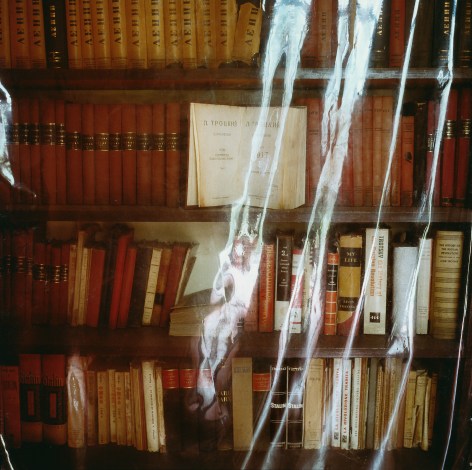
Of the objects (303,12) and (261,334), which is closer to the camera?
(303,12)

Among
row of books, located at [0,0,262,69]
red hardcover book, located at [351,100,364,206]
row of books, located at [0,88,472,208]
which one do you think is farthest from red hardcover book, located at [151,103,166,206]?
red hardcover book, located at [351,100,364,206]

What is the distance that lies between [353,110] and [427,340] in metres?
0.57

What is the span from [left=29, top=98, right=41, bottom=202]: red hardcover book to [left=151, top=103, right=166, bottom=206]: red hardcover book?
261 millimetres

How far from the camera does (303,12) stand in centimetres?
99

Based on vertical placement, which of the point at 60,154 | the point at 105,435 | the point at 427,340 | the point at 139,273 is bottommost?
the point at 105,435

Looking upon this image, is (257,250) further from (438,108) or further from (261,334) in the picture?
(438,108)

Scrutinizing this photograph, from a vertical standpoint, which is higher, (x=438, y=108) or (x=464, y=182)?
(x=438, y=108)

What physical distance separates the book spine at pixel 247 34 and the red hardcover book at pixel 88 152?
0.36m

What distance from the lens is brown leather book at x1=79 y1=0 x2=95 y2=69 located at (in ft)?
3.29

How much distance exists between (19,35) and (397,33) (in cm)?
84

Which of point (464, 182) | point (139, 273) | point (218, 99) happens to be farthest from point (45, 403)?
point (464, 182)

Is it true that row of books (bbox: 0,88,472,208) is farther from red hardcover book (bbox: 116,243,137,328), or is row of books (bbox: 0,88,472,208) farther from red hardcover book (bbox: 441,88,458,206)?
red hardcover book (bbox: 116,243,137,328)

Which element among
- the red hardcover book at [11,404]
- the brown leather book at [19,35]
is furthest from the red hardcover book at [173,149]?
the red hardcover book at [11,404]

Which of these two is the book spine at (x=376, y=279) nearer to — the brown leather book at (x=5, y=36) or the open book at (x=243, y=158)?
the open book at (x=243, y=158)
